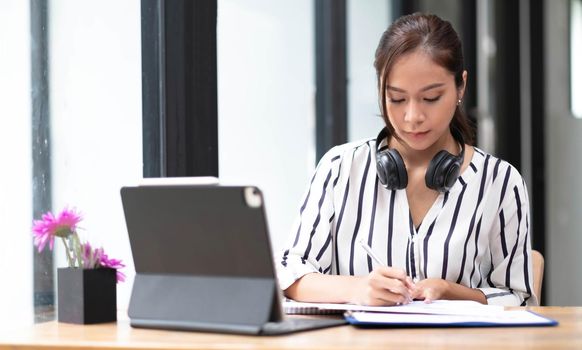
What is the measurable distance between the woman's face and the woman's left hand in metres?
0.33

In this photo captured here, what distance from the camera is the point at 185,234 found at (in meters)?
Result: 1.43

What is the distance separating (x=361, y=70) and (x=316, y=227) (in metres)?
1.73

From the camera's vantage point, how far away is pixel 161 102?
2.28 meters

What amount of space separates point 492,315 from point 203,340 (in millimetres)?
473

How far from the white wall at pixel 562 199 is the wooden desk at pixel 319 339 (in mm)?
3585

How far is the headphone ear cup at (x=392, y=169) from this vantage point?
80.6 inches

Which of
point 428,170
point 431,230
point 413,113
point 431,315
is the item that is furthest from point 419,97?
point 431,315

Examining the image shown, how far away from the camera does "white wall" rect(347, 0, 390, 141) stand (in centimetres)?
367

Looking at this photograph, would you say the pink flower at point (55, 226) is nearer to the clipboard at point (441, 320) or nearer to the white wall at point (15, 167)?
the white wall at point (15, 167)

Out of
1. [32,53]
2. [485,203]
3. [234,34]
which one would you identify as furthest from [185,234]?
[234,34]

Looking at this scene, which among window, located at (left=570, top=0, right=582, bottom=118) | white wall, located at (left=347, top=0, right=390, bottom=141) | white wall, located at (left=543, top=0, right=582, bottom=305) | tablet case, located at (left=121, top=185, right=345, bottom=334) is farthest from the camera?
window, located at (left=570, top=0, right=582, bottom=118)

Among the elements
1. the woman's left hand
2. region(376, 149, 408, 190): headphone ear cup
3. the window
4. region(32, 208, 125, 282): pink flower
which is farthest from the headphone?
the window

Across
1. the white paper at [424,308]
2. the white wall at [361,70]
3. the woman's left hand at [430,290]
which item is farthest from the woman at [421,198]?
the white wall at [361,70]

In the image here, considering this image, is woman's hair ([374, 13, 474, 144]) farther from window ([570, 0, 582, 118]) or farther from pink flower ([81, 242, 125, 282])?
window ([570, 0, 582, 118])
